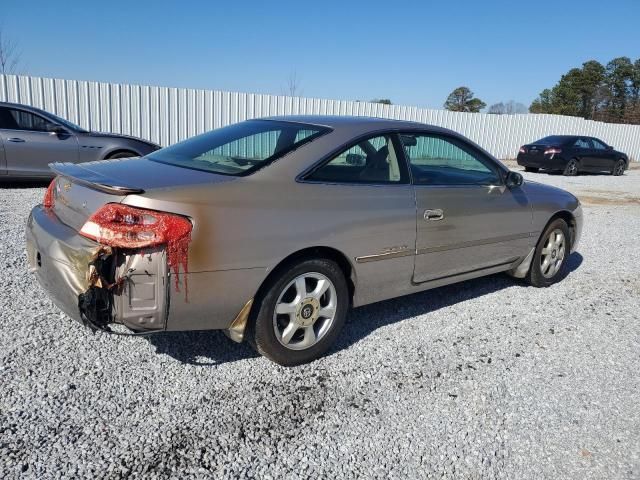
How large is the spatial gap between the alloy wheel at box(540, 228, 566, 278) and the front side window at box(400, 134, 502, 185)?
111cm

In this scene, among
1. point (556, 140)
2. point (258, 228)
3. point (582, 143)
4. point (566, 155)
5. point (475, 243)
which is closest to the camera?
point (258, 228)

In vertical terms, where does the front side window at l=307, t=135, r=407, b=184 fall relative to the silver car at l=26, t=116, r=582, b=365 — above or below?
above

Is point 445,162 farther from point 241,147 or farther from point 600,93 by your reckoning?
point 600,93

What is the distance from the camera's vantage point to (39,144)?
334 inches

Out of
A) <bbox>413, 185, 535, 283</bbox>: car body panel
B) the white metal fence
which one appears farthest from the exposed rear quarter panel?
the white metal fence

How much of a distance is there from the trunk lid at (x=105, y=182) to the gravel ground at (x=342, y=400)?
919 mm

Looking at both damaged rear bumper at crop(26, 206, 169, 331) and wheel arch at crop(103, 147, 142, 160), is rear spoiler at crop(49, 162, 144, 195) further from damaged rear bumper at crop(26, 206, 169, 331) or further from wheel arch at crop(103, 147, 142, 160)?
wheel arch at crop(103, 147, 142, 160)

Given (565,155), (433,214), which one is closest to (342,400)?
(433,214)

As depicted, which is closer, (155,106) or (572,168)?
(155,106)

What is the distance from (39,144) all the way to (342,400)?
7773 mm

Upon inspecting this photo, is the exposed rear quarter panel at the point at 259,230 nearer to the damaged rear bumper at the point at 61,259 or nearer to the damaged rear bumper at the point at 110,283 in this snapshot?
the damaged rear bumper at the point at 110,283

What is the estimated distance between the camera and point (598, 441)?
2.60 meters

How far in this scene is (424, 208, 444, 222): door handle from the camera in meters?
3.63

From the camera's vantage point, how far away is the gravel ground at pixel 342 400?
233cm
